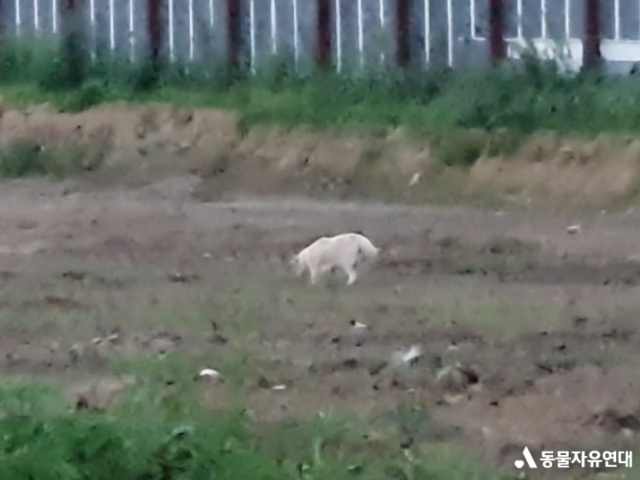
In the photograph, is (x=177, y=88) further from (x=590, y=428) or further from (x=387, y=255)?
(x=590, y=428)

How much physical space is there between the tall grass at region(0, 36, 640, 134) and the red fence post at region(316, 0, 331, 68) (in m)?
0.43

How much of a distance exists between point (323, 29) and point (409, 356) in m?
7.13

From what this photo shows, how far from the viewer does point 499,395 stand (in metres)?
6.32

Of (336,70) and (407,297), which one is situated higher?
(336,70)

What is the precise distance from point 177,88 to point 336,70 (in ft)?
4.12

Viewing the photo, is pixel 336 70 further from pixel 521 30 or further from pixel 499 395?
pixel 499 395

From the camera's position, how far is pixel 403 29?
13523 mm

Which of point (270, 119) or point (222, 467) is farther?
point (270, 119)

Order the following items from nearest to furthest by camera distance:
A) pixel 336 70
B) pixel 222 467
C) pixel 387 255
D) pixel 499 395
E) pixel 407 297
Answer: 1. pixel 222 467
2. pixel 499 395
3. pixel 407 297
4. pixel 387 255
5. pixel 336 70

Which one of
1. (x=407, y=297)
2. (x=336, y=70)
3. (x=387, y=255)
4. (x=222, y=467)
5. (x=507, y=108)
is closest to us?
(x=222, y=467)

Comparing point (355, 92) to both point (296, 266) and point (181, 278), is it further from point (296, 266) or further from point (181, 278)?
point (181, 278)

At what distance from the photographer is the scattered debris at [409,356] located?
6.83 meters

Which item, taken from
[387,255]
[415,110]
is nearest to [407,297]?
[387,255]

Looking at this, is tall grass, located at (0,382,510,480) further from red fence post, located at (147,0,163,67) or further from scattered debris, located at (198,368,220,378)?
red fence post, located at (147,0,163,67)
